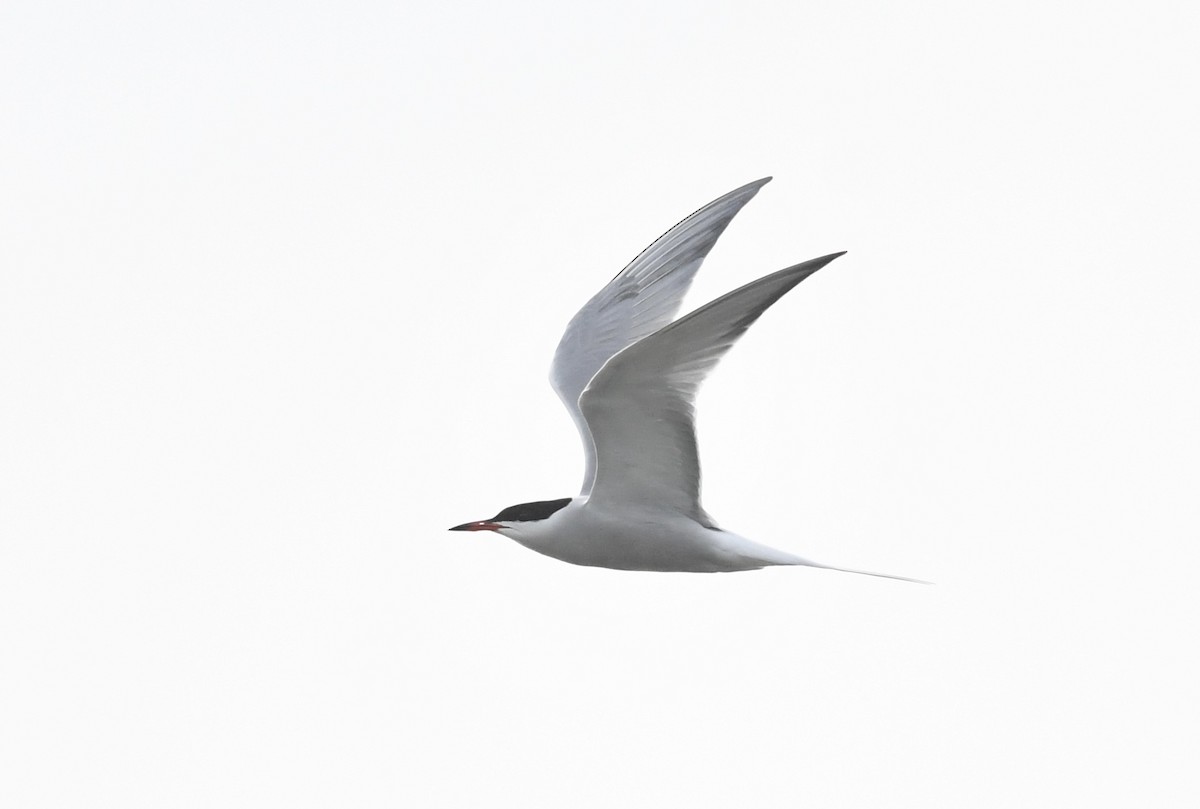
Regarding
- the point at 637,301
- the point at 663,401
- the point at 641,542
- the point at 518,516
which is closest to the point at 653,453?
the point at 663,401

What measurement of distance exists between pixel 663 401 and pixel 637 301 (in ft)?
9.53

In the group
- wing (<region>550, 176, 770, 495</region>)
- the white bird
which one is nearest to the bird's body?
the white bird

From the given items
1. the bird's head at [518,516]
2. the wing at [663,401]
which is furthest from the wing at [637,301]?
the wing at [663,401]

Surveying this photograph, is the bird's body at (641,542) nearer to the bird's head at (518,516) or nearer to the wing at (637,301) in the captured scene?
the bird's head at (518,516)

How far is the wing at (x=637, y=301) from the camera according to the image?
1041 cm

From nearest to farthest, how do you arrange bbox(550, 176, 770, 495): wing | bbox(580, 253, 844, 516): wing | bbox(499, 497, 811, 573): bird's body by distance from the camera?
bbox(580, 253, 844, 516): wing
bbox(499, 497, 811, 573): bird's body
bbox(550, 176, 770, 495): wing

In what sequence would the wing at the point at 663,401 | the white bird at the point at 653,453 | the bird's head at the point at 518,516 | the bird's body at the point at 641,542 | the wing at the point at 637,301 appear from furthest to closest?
the wing at the point at 637,301
the bird's head at the point at 518,516
the bird's body at the point at 641,542
the white bird at the point at 653,453
the wing at the point at 663,401

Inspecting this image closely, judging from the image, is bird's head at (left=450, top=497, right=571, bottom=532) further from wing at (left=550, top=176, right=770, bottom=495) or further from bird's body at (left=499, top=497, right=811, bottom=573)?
wing at (left=550, top=176, right=770, bottom=495)

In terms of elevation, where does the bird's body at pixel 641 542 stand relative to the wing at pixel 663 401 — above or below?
below

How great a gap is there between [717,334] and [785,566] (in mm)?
1648

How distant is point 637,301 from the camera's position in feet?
35.7

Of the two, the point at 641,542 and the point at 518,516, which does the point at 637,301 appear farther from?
the point at 641,542

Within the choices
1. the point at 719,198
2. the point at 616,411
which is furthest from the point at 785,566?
the point at 719,198

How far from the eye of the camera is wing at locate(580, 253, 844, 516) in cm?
725
